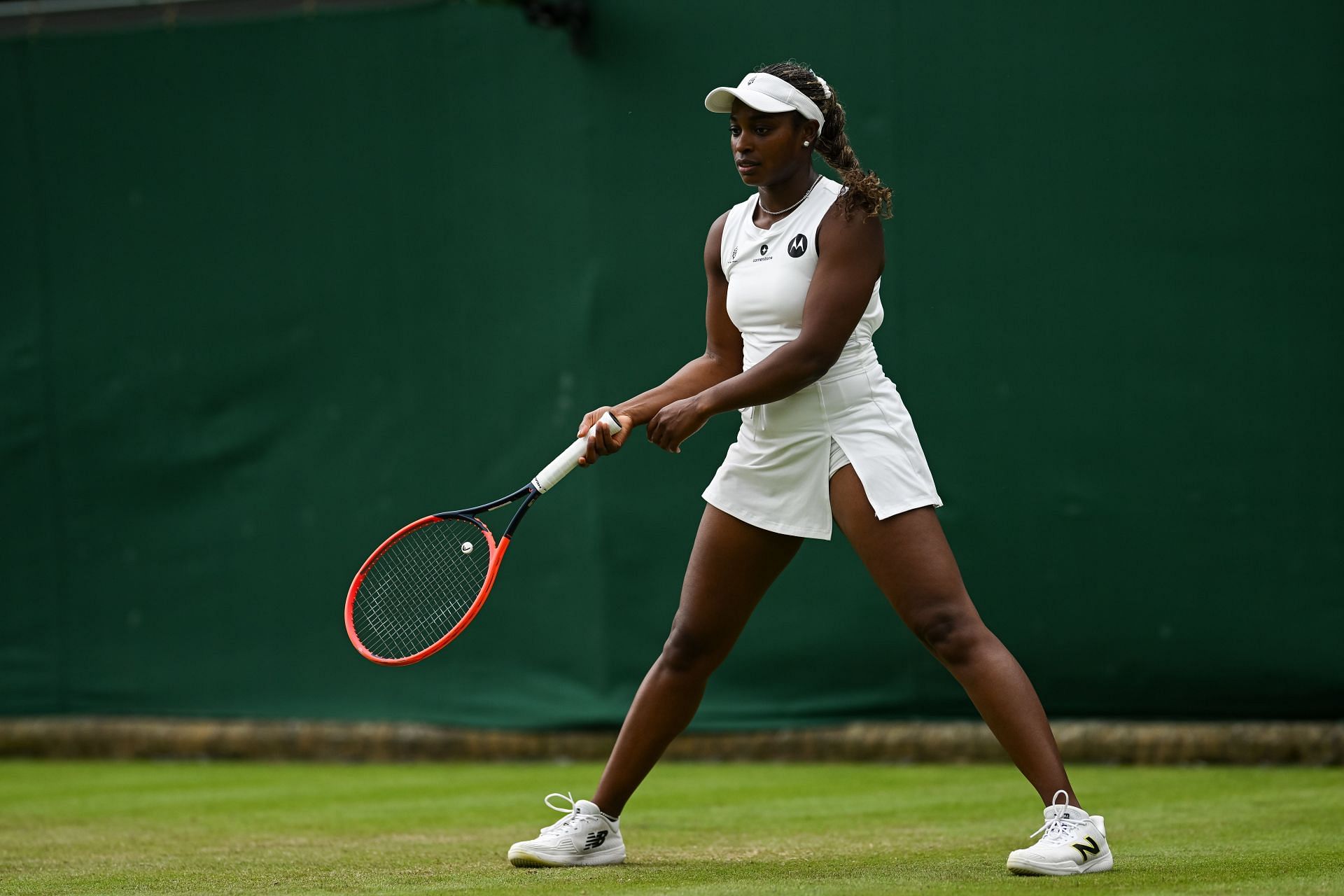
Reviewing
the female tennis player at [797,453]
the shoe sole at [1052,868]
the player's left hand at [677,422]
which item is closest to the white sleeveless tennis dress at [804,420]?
the female tennis player at [797,453]

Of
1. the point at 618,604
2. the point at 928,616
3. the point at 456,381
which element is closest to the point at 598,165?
the point at 456,381

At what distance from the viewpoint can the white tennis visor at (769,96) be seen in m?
4.21

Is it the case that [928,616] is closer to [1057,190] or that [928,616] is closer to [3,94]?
[1057,190]

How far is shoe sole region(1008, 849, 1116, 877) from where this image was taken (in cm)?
395

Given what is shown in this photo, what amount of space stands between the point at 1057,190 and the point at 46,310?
4.28 meters

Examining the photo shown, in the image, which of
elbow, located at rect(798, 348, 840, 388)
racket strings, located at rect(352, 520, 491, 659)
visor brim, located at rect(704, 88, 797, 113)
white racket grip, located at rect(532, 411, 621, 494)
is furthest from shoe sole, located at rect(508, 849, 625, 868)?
visor brim, located at rect(704, 88, 797, 113)

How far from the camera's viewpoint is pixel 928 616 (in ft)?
13.5

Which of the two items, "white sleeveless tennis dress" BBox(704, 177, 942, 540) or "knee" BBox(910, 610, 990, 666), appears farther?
"white sleeveless tennis dress" BBox(704, 177, 942, 540)

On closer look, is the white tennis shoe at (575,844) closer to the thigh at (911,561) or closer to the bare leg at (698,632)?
the bare leg at (698,632)

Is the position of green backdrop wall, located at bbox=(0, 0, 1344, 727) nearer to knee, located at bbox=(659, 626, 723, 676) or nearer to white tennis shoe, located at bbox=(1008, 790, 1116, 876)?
knee, located at bbox=(659, 626, 723, 676)

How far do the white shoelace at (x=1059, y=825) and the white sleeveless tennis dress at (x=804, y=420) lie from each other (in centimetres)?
70

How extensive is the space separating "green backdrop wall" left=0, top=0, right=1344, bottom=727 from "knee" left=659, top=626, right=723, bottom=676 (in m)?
2.61

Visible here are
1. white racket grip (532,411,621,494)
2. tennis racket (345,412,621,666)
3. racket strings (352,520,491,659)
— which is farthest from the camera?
racket strings (352,520,491,659)

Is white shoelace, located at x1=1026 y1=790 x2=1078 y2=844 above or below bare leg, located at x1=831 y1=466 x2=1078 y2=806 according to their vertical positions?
below
